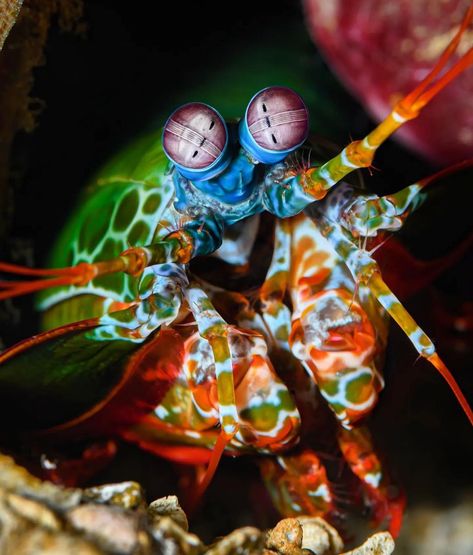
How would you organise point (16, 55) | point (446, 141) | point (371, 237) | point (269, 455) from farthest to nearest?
1. point (446, 141)
2. point (16, 55)
3. point (269, 455)
4. point (371, 237)

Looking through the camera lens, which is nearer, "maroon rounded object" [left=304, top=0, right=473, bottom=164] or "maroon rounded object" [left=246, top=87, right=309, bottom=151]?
"maroon rounded object" [left=246, top=87, right=309, bottom=151]

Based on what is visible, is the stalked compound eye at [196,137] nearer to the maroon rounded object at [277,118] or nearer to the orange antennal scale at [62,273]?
the maroon rounded object at [277,118]

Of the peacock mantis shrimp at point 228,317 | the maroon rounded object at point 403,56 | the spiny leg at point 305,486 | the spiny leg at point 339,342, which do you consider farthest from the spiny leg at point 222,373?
the maroon rounded object at point 403,56

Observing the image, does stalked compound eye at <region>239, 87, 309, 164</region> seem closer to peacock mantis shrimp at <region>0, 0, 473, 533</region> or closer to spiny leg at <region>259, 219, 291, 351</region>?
peacock mantis shrimp at <region>0, 0, 473, 533</region>

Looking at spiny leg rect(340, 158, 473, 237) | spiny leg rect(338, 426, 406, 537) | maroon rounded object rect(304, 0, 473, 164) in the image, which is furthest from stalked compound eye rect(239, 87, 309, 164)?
spiny leg rect(338, 426, 406, 537)

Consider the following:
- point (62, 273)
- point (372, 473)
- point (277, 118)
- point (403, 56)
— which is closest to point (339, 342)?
point (372, 473)

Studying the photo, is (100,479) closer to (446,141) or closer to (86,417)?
(86,417)

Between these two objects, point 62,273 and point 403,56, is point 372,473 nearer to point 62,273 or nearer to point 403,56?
point 62,273

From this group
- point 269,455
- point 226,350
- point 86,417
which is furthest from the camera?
point 269,455

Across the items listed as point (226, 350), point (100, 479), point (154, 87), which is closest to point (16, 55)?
point (154, 87)
